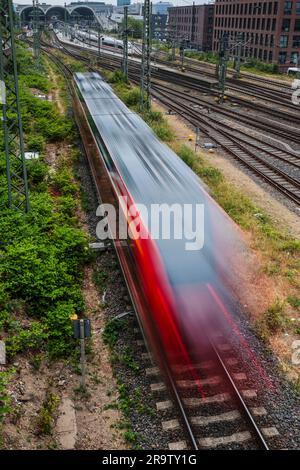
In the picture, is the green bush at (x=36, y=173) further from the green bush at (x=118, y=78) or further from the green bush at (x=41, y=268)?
the green bush at (x=118, y=78)

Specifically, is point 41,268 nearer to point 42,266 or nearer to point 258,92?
point 42,266

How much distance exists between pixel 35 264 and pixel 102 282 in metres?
1.99

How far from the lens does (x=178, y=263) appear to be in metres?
9.97

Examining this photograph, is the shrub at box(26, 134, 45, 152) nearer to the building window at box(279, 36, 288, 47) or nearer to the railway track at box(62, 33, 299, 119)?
the railway track at box(62, 33, 299, 119)

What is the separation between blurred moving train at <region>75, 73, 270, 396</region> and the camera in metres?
9.73

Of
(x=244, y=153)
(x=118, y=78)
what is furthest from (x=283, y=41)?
(x=244, y=153)

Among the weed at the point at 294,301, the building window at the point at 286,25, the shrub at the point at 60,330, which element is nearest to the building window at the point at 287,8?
the building window at the point at 286,25

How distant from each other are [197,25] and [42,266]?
323 feet

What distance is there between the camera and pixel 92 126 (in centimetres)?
2412

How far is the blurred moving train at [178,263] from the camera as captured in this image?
9734 millimetres

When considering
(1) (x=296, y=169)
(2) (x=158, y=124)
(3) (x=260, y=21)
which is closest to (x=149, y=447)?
(1) (x=296, y=169)

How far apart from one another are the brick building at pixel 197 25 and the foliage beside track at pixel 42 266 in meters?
79.1

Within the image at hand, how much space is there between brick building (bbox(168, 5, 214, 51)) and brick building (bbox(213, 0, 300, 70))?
16.1 m

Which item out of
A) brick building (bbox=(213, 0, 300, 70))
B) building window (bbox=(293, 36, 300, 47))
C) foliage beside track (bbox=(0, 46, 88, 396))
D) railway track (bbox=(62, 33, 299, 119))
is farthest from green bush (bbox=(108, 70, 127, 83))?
building window (bbox=(293, 36, 300, 47))
